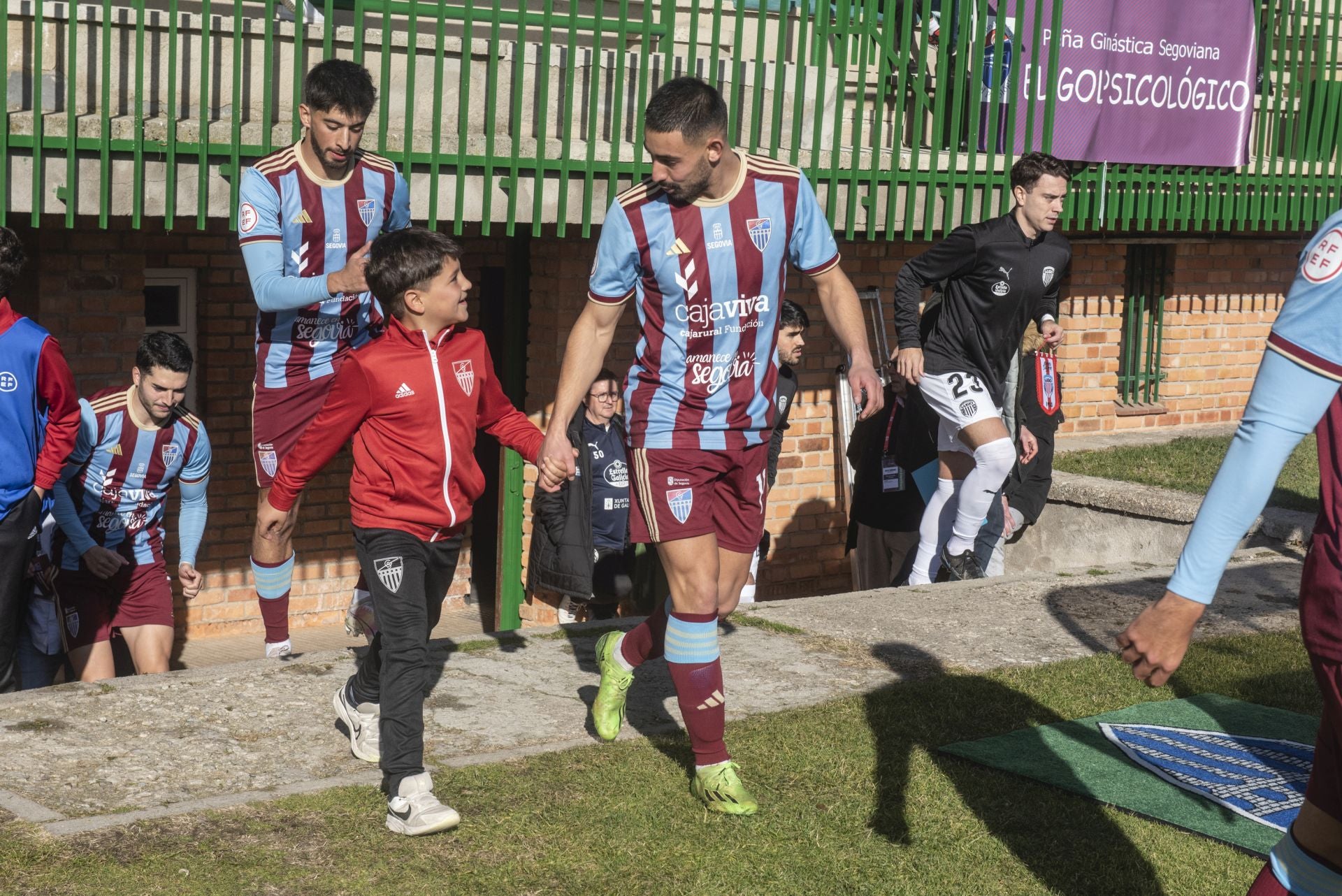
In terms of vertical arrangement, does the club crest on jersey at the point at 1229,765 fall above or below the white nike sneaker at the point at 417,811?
below

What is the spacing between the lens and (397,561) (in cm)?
509

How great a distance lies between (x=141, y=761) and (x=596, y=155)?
4.94 meters

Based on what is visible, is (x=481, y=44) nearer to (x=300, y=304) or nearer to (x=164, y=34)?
(x=164, y=34)

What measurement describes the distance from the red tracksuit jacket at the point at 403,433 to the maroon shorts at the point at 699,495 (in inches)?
22.6

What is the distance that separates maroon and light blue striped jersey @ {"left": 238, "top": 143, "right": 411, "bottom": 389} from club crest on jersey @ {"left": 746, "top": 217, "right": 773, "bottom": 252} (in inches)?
75.8

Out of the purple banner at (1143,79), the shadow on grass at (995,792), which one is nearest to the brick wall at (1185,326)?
the purple banner at (1143,79)

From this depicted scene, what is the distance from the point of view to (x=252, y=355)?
1016cm

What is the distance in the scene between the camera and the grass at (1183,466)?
34.8ft

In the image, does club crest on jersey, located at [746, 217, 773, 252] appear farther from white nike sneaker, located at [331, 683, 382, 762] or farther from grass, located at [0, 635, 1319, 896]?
white nike sneaker, located at [331, 683, 382, 762]

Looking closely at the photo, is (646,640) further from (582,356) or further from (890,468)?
(890,468)

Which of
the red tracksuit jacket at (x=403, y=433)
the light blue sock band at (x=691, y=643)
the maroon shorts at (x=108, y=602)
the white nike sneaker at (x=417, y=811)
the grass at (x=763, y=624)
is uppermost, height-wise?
the red tracksuit jacket at (x=403, y=433)

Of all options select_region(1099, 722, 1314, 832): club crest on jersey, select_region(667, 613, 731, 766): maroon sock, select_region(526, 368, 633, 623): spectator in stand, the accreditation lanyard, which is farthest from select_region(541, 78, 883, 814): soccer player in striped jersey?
the accreditation lanyard

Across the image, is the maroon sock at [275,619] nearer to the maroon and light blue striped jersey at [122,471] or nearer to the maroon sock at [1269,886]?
the maroon and light blue striped jersey at [122,471]

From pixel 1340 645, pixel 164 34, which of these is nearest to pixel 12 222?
pixel 164 34
